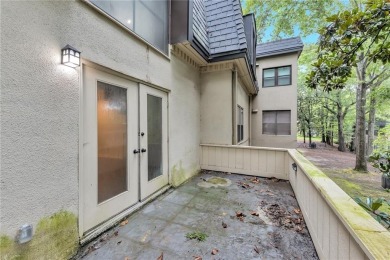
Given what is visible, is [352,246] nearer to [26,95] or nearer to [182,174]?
[26,95]

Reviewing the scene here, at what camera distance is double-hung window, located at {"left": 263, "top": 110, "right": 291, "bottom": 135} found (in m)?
10.9

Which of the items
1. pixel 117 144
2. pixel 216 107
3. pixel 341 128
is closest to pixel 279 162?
pixel 216 107

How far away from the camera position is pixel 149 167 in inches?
148

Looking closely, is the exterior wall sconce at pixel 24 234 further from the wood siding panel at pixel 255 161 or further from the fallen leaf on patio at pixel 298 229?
the wood siding panel at pixel 255 161

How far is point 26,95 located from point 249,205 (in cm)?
385

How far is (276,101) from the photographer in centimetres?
1112

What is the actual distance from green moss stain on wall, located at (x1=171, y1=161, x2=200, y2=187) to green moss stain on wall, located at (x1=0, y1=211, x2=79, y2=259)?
248cm

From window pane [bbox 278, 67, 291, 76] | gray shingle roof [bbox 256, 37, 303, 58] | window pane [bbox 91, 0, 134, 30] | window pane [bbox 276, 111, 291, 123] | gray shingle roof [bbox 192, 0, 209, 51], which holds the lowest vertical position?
window pane [bbox 276, 111, 291, 123]

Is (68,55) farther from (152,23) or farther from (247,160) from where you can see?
(247,160)

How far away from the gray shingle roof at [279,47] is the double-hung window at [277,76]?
0.95 meters

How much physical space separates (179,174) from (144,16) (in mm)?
3791

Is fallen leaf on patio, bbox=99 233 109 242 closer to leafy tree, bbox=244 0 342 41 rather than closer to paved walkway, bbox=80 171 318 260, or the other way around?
paved walkway, bbox=80 171 318 260

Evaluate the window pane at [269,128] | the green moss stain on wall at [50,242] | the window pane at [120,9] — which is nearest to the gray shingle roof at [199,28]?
the window pane at [120,9]

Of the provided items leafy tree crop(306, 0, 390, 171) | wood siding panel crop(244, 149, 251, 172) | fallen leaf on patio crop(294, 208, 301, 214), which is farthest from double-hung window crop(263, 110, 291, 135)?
leafy tree crop(306, 0, 390, 171)
